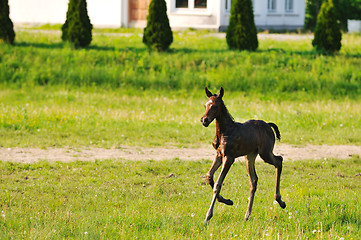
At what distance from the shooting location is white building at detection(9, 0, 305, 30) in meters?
28.8

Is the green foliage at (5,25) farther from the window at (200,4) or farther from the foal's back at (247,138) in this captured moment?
the foal's back at (247,138)

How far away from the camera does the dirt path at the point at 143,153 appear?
10.8 meters

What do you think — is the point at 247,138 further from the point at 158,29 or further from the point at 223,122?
the point at 158,29

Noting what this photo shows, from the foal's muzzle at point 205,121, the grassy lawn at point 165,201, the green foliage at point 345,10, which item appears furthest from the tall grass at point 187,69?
the green foliage at point 345,10

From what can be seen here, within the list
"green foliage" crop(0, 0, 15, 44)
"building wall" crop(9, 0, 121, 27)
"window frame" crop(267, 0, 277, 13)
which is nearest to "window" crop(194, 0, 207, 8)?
"building wall" crop(9, 0, 121, 27)

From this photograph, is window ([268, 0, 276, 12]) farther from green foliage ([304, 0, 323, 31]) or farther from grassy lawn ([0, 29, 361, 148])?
grassy lawn ([0, 29, 361, 148])

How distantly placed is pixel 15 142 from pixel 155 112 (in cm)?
464

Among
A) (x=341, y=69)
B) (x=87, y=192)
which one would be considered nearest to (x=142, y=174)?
(x=87, y=192)

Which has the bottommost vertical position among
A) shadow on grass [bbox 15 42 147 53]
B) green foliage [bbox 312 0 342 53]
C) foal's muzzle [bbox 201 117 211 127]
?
foal's muzzle [bbox 201 117 211 127]

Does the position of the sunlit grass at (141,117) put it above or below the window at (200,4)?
below

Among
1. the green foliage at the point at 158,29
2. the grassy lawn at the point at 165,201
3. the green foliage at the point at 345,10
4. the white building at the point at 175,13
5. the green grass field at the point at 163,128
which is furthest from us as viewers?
the green foliage at the point at 345,10

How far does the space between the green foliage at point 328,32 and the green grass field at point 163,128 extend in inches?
24.0

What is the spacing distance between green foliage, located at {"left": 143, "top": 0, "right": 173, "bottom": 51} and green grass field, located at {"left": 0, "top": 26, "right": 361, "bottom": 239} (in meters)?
0.43

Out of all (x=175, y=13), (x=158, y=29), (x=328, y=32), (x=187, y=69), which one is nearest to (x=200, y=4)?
(x=175, y=13)
